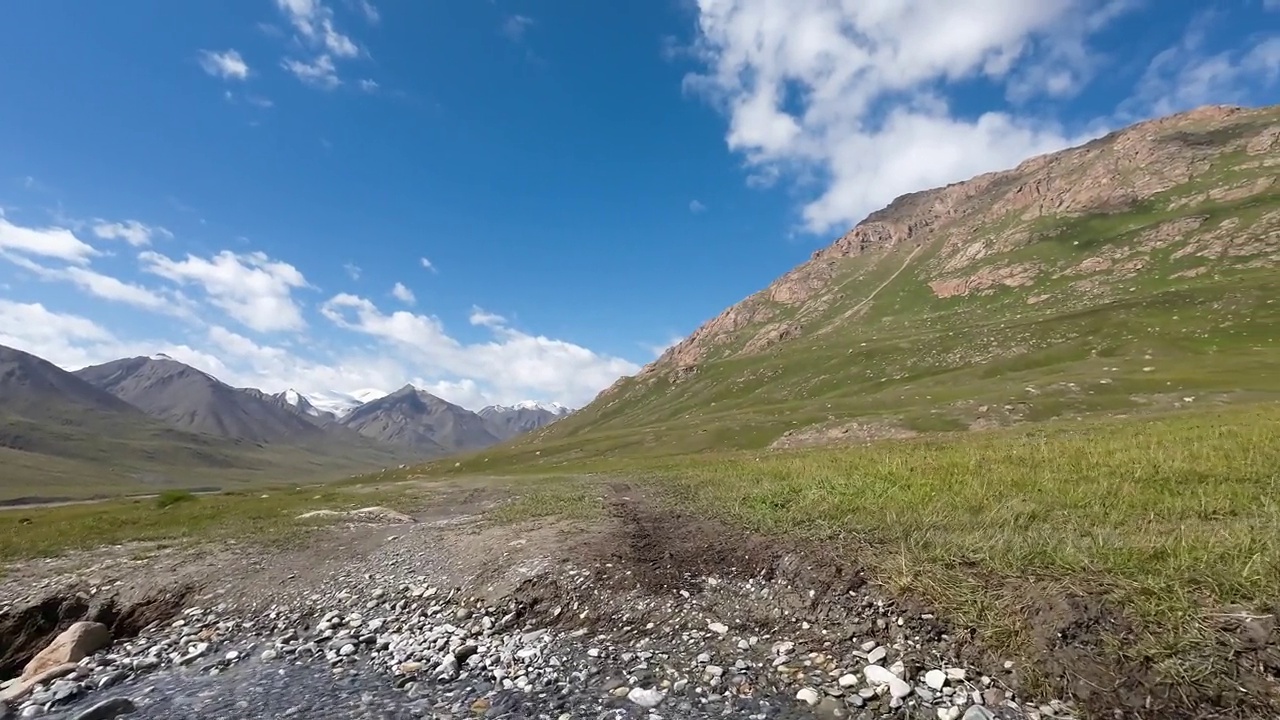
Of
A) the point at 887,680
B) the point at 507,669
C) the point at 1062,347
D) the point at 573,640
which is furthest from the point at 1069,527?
the point at 1062,347

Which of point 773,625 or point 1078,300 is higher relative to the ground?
point 1078,300

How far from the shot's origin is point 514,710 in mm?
8695

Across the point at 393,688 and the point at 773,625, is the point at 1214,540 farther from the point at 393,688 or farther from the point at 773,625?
the point at 393,688

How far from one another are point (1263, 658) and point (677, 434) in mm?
95446

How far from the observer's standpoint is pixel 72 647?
13047 millimetres

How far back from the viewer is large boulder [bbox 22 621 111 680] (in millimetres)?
12594

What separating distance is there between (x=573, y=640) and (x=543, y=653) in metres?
0.58

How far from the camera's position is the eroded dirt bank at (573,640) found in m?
7.42

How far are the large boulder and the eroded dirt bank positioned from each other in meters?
0.43

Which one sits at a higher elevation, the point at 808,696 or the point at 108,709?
the point at 808,696

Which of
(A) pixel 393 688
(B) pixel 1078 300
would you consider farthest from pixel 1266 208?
(A) pixel 393 688

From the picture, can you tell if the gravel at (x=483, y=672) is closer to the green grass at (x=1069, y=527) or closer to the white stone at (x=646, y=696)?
the white stone at (x=646, y=696)

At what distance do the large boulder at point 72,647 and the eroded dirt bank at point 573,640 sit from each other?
431 millimetres

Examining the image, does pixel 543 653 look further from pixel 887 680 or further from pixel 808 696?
Answer: pixel 887 680
